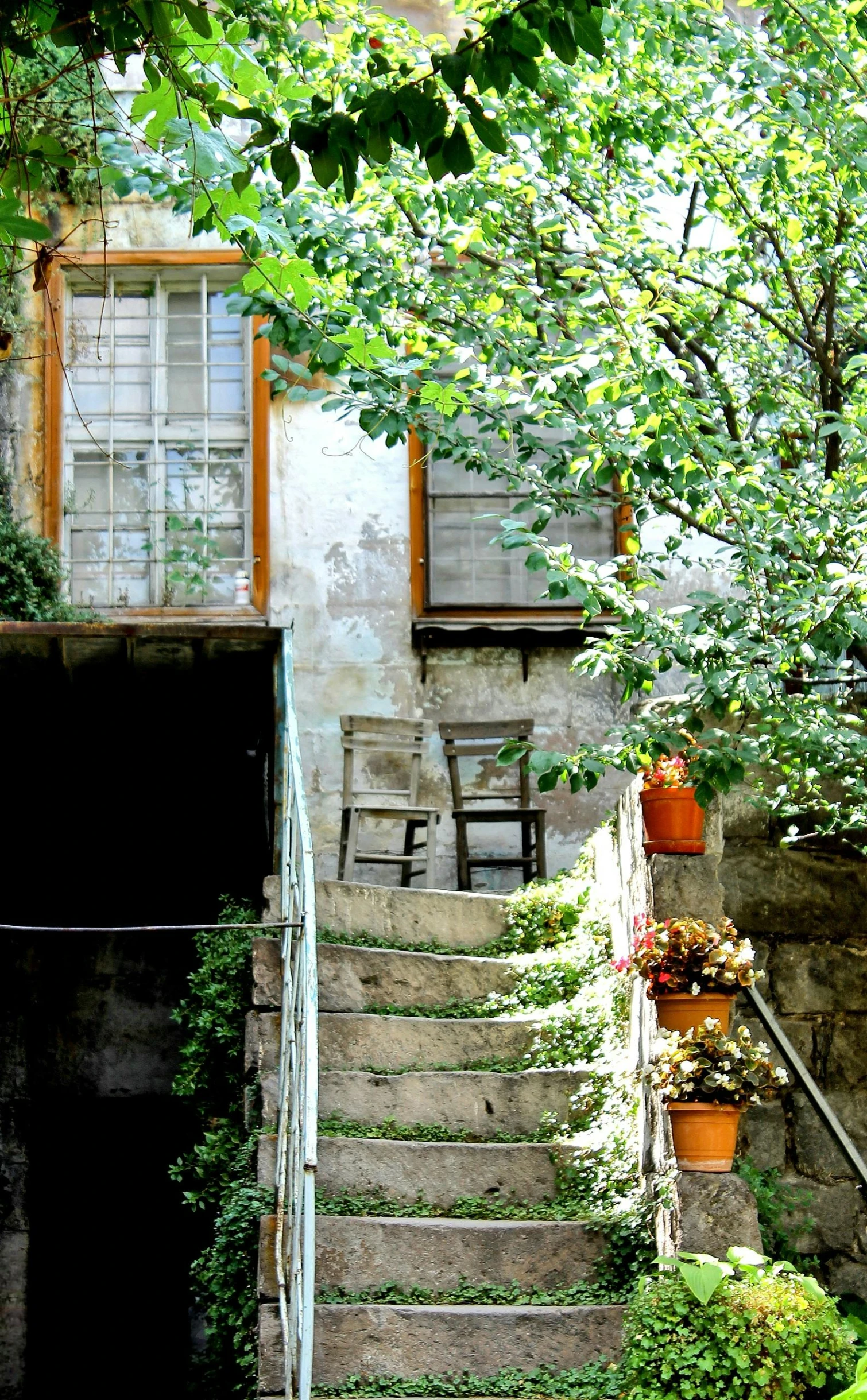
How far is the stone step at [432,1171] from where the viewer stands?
181 inches

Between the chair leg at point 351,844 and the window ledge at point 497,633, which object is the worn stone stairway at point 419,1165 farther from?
the window ledge at point 497,633

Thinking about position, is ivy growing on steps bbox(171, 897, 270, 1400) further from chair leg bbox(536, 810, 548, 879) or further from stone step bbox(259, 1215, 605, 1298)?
chair leg bbox(536, 810, 548, 879)

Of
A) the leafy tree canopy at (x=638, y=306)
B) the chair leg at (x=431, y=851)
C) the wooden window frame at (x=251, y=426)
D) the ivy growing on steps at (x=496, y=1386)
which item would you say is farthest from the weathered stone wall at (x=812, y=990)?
the wooden window frame at (x=251, y=426)

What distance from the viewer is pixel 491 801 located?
7.71 metres

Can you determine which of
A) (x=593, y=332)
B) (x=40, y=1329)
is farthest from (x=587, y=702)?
(x=40, y=1329)

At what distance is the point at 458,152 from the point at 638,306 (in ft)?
7.54

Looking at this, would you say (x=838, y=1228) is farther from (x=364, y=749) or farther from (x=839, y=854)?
(x=364, y=749)

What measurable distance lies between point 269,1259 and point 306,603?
428 centimetres

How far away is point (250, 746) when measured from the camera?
6.43 metres

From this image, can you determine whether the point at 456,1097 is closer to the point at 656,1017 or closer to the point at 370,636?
the point at 656,1017

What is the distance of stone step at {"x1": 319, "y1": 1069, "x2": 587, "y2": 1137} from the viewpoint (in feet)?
16.0

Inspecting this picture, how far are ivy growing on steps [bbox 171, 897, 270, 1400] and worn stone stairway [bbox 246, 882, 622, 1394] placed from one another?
22 centimetres

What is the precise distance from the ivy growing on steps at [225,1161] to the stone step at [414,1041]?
1.13 feet

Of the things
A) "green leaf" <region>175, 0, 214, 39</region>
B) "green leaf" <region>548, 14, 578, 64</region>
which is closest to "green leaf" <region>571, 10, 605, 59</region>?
"green leaf" <region>548, 14, 578, 64</region>
